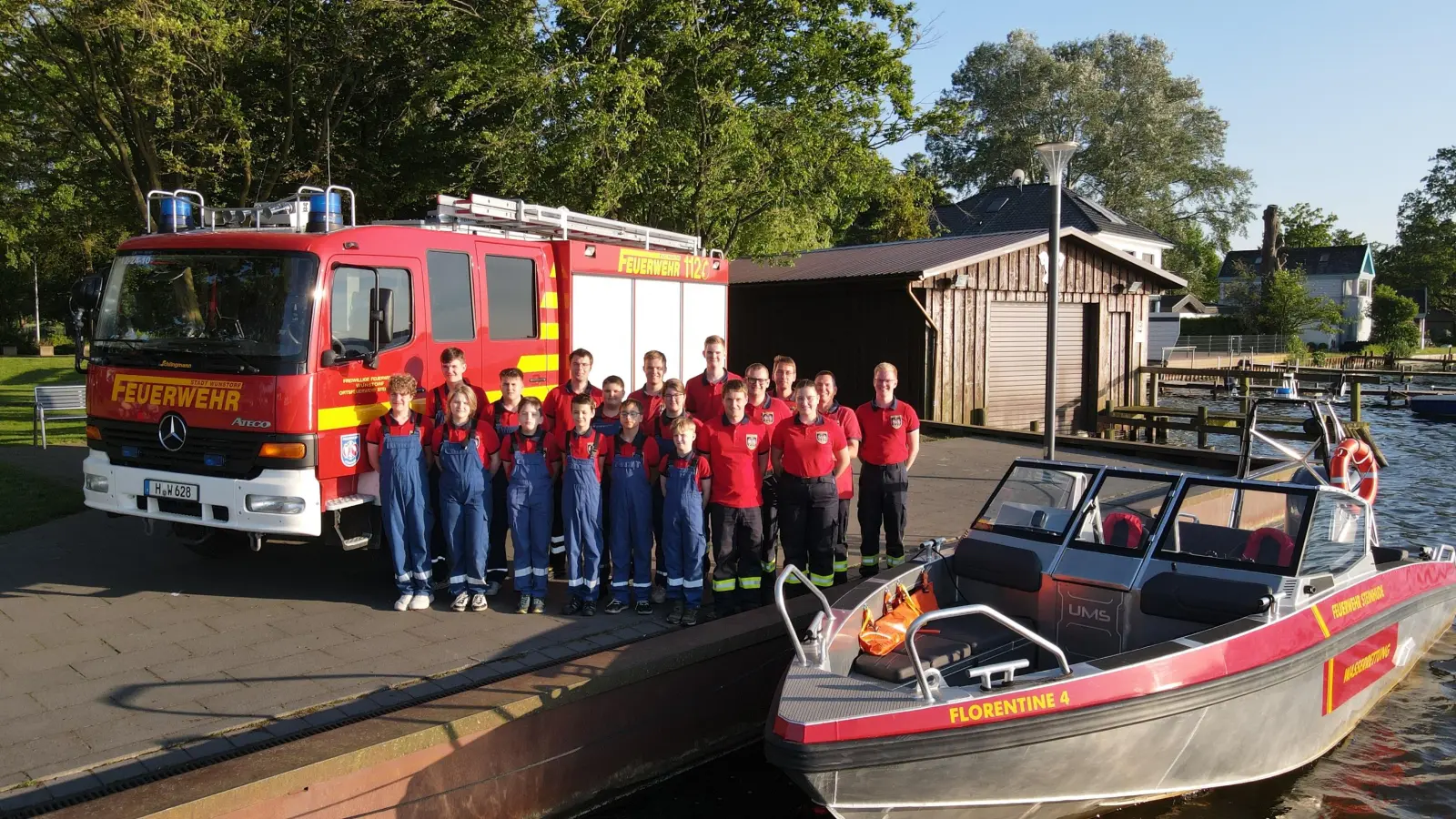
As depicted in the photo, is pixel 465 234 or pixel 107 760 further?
pixel 465 234

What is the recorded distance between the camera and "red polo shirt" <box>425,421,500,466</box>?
22.6 feet

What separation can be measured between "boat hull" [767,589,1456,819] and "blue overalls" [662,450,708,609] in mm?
2161

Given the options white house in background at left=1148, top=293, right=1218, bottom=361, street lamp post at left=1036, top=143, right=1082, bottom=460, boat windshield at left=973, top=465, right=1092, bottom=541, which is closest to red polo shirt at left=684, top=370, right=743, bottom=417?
boat windshield at left=973, top=465, right=1092, bottom=541

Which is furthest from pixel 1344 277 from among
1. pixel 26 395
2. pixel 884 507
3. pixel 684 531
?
pixel 684 531

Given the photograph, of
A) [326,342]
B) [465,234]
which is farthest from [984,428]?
[326,342]

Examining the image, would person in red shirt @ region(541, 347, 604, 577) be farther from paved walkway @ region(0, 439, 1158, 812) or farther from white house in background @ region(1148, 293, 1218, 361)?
white house in background @ region(1148, 293, 1218, 361)

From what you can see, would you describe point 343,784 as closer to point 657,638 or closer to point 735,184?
point 657,638

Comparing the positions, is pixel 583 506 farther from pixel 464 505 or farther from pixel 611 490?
pixel 464 505

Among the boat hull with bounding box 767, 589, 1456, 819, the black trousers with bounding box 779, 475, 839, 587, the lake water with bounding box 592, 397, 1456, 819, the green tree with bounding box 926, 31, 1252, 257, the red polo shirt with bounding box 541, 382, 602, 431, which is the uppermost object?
the green tree with bounding box 926, 31, 1252, 257

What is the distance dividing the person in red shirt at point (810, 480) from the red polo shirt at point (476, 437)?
1966 millimetres

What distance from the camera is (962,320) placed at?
19.4 m

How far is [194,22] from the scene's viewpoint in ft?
38.9

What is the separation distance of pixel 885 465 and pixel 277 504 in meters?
4.32

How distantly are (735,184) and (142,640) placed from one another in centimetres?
1041
